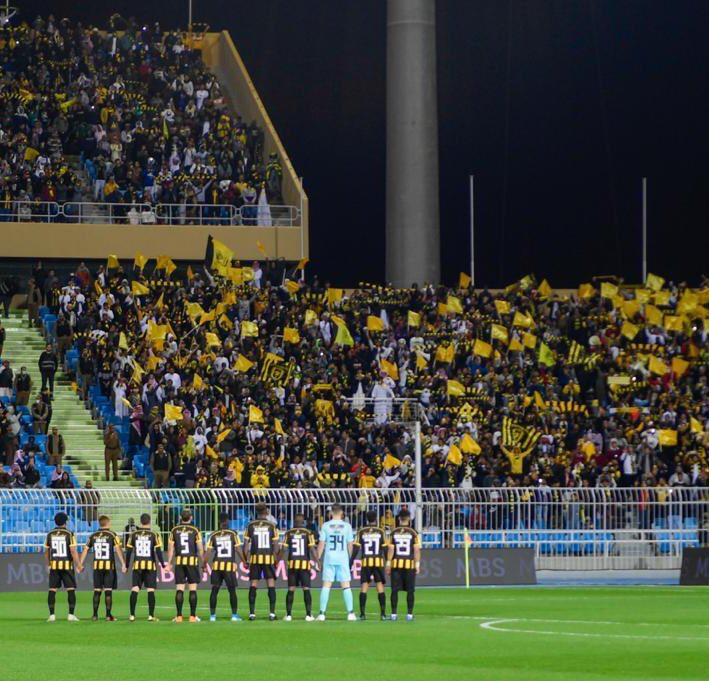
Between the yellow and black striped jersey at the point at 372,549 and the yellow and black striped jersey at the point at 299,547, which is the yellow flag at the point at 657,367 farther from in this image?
the yellow and black striped jersey at the point at 299,547

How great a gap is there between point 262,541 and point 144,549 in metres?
1.88

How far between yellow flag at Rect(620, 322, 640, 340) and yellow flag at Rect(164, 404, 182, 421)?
51.3 ft

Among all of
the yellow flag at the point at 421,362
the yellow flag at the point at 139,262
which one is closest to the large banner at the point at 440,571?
the yellow flag at the point at 421,362

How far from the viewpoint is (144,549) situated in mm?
27312

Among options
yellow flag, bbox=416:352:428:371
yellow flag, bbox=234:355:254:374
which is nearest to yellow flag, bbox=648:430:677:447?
yellow flag, bbox=416:352:428:371

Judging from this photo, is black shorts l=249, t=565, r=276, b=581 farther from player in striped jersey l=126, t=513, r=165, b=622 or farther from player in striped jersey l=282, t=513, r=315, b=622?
player in striped jersey l=126, t=513, r=165, b=622

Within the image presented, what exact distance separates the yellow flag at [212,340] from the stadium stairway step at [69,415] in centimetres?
369

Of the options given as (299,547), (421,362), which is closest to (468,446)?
(421,362)

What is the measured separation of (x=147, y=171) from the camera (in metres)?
53.4

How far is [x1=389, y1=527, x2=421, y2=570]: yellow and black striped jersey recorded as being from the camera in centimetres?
2607

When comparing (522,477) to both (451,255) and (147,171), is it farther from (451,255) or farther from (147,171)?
(451,255)

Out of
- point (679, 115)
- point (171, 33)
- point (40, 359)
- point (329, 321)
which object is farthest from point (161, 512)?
point (679, 115)

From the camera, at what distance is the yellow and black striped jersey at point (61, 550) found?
27109 millimetres

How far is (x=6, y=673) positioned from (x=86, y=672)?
84 cm
